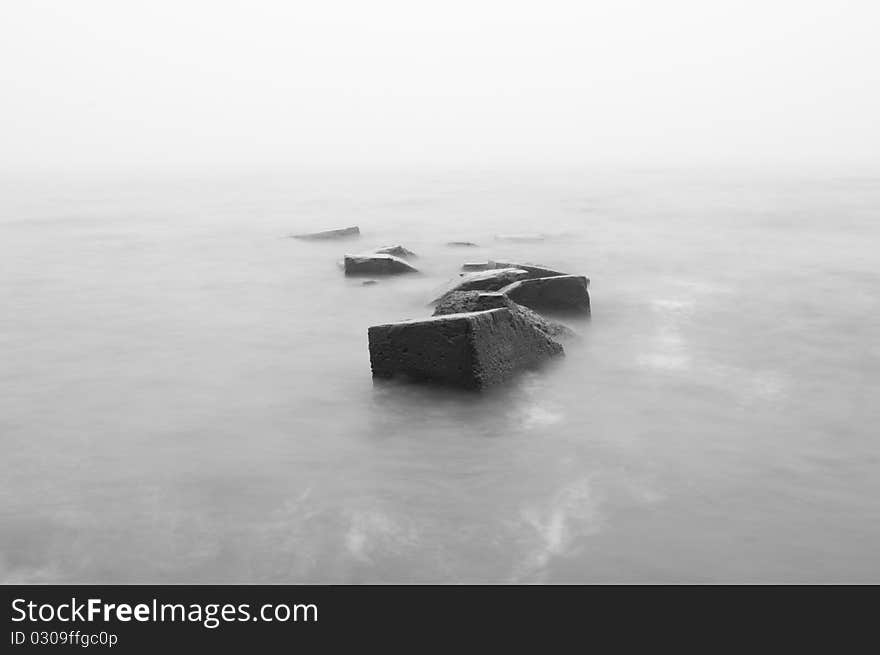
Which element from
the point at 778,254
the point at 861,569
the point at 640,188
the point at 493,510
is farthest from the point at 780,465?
the point at 640,188

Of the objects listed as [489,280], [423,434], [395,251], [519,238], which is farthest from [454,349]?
[519,238]

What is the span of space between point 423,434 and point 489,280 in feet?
15.8

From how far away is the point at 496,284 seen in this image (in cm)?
1354

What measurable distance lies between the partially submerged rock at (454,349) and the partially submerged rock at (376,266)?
717 cm

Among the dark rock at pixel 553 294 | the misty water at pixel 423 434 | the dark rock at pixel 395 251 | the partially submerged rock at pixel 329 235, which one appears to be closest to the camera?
the misty water at pixel 423 434

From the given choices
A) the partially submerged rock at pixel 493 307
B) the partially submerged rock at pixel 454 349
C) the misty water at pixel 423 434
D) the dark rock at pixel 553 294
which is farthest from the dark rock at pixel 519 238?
the partially submerged rock at pixel 454 349

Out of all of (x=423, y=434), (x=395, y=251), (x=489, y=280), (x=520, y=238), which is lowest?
(x=520, y=238)

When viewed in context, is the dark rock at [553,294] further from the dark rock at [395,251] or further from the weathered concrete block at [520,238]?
the weathered concrete block at [520,238]

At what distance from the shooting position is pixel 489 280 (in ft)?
44.4

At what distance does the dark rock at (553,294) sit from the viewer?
526 inches

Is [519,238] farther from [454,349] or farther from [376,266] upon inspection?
[454,349]

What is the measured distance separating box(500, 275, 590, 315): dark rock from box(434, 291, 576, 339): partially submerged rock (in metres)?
0.80
